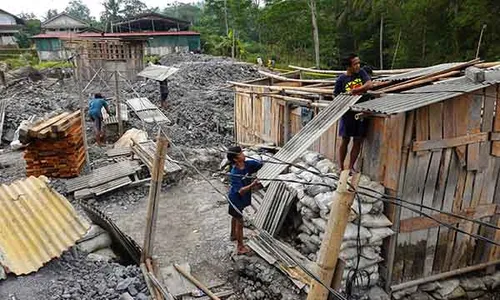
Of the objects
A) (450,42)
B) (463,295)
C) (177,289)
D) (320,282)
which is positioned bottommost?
(463,295)

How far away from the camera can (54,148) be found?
8.50m

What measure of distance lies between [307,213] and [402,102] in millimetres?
2032

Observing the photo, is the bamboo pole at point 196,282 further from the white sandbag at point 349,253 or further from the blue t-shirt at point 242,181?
the white sandbag at point 349,253

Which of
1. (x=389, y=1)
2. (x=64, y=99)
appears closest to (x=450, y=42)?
(x=389, y=1)

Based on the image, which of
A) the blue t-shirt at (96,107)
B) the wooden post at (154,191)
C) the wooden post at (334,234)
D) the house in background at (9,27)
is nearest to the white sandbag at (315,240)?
the wooden post at (154,191)

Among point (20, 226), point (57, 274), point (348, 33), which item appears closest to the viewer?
point (57, 274)

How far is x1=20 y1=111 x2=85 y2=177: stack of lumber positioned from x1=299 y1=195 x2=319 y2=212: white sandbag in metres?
5.42

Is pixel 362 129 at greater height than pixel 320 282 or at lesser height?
greater

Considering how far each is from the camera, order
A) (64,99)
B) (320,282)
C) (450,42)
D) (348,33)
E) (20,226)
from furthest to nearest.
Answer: (348,33) → (450,42) → (64,99) → (20,226) → (320,282)

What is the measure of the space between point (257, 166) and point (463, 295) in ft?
12.0

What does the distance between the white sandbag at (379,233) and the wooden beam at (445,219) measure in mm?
231

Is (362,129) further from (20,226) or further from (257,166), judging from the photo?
(20,226)

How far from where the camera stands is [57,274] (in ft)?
13.6

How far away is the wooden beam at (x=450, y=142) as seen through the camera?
16.7 feet
